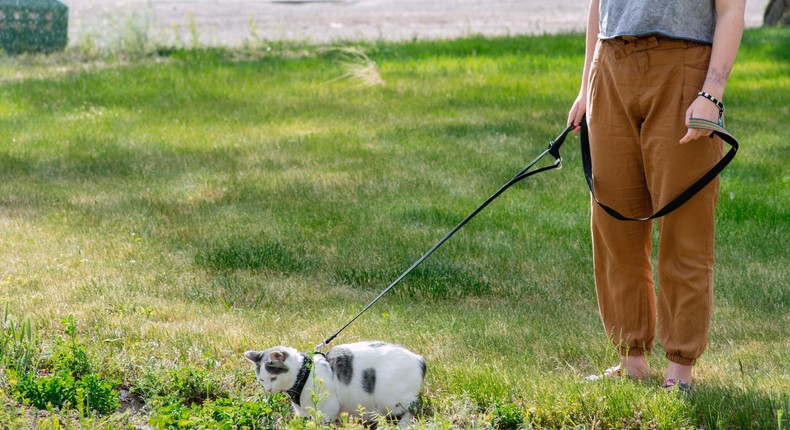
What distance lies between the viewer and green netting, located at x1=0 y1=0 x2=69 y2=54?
42.9ft

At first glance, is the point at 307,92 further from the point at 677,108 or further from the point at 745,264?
the point at 677,108

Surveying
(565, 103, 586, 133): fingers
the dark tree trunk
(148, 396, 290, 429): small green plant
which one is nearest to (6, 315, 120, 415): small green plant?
(148, 396, 290, 429): small green plant

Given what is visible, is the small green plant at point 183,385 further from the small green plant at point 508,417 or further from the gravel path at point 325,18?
the gravel path at point 325,18

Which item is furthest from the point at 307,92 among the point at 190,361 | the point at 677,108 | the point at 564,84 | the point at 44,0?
the point at 677,108

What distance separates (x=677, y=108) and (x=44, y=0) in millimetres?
11183

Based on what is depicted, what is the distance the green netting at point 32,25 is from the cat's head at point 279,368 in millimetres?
10698

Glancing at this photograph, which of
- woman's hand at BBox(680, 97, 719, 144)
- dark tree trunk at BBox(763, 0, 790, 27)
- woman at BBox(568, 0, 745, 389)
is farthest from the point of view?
dark tree trunk at BBox(763, 0, 790, 27)

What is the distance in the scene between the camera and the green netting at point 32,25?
13070 mm

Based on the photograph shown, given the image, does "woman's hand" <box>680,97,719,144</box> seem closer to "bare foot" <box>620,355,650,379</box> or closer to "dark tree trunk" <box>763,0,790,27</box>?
"bare foot" <box>620,355,650,379</box>

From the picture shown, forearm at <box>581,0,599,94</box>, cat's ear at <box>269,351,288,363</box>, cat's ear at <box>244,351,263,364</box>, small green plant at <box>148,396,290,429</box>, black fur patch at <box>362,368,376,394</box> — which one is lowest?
small green plant at <box>148,396,290,429</box>

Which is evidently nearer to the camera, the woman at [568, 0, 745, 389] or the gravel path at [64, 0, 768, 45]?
the woman at [568, 0, 745, 389]

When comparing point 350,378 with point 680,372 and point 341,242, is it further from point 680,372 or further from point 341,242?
point 341,242

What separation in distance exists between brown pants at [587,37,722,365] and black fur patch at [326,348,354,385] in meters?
1.15

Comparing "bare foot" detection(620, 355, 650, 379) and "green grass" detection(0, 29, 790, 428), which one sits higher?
"bare foot" detection(620, 355, 650, 379)
